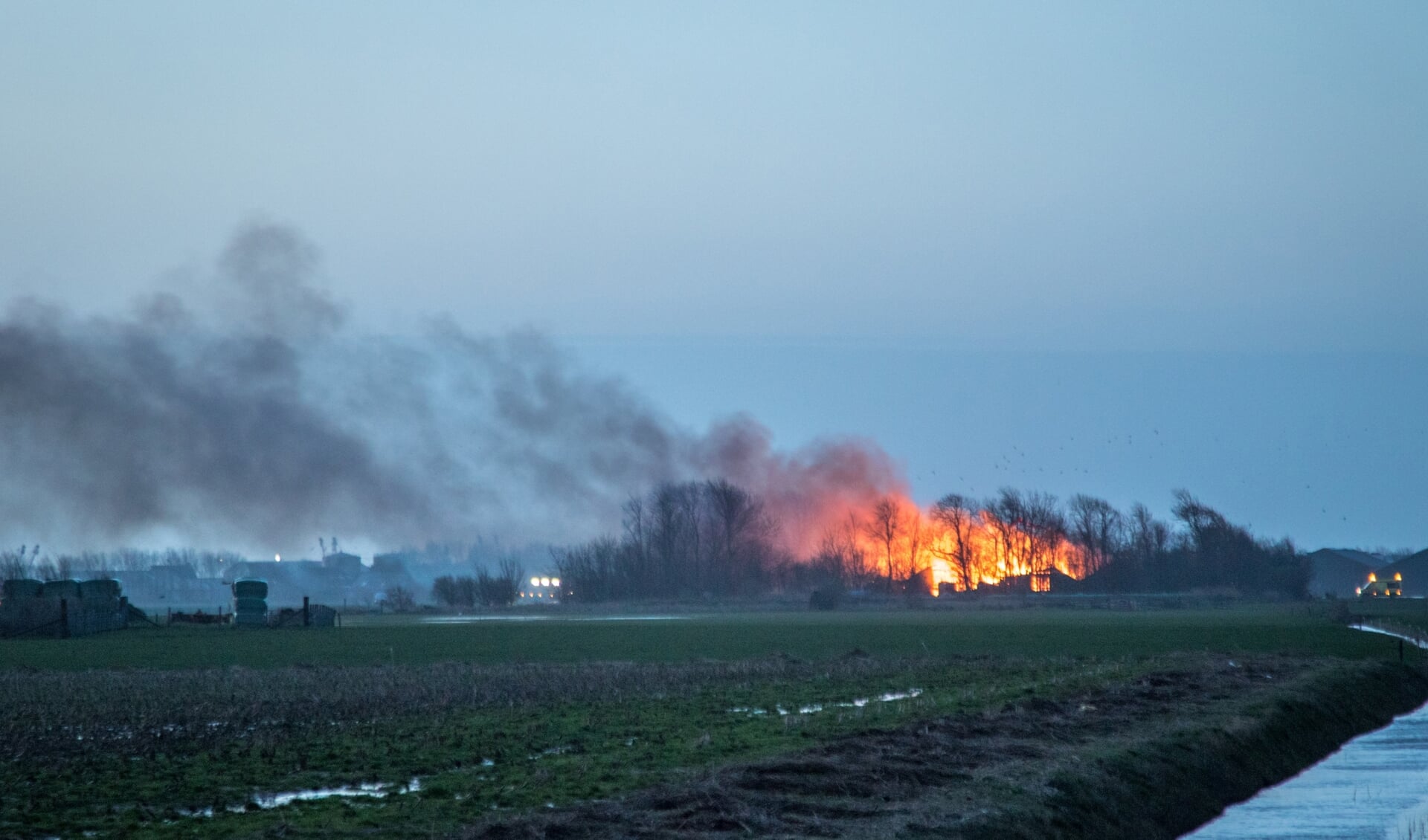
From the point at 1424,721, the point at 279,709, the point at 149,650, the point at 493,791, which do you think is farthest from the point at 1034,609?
the point at 493,791

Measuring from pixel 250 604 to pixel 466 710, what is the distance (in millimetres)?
81538

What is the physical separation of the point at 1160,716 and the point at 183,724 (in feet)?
72.8

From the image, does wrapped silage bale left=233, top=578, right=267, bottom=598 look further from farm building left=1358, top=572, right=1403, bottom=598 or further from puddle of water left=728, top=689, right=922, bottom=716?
farm building left=1358, top=572, right=1403, bottom=598

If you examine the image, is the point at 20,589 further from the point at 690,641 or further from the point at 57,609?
the point at 690,641

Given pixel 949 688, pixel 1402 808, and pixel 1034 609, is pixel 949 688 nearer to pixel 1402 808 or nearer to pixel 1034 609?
pixel 1402 808

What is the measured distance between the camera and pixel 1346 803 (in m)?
25.2

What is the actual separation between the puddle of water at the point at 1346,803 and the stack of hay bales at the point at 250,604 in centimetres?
8785

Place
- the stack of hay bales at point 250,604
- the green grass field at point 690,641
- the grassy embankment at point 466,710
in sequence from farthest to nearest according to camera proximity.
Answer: the stack of hay bales at point 250,604, the green grass field at point 690,641, the grassy embankment at point 466,710

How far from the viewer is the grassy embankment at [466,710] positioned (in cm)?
1955

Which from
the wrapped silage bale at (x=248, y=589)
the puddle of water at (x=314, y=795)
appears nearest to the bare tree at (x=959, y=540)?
the wrapped silage bale at (x=248, y=589)

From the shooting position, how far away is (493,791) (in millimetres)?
19750

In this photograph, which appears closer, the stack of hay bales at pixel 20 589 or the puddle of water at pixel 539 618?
the stack of hay bales at pixel 20 589

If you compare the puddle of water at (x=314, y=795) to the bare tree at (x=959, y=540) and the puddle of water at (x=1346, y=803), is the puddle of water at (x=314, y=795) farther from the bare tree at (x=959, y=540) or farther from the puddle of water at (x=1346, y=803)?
the bare tree at (x=959, y=540)

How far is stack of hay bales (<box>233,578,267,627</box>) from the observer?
104812mm
